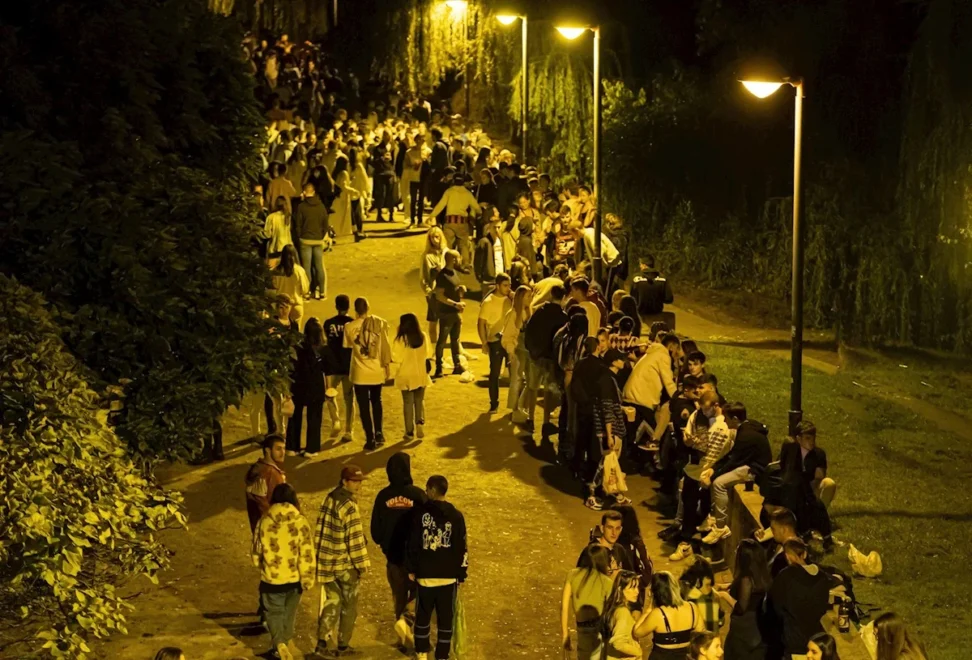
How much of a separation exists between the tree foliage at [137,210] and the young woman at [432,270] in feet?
22.0

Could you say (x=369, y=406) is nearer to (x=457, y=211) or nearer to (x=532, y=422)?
(x=532, y=422)

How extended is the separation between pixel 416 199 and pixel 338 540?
19659 mm

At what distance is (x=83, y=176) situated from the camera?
12.3m

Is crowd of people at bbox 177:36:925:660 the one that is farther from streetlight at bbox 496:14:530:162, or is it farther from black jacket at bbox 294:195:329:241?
streetlight at bbox 496:14:530:162

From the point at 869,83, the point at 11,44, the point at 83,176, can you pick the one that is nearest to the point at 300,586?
the point at 83,176

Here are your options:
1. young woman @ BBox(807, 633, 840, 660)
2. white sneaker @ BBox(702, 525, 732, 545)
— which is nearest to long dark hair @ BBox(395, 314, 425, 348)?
white sneaker @ BBox(702, 525, 732, 545)

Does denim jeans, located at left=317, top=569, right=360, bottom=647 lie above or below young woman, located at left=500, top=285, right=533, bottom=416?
below

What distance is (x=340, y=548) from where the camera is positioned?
1166 centimetres

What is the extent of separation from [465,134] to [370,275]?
848cm

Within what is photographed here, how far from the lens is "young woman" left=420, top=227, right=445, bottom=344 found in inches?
793

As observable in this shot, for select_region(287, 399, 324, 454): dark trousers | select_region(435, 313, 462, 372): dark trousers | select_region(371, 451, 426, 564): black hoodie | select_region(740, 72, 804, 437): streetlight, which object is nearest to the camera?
select_region(371, 451, 426, 564): black hoodie

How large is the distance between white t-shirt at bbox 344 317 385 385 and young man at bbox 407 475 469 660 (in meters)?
5.87

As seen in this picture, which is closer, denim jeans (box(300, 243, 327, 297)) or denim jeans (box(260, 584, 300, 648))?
denim jeans (box(260, 584, 300, 648))

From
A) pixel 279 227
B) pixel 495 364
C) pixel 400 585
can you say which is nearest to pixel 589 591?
pixel 400 585
